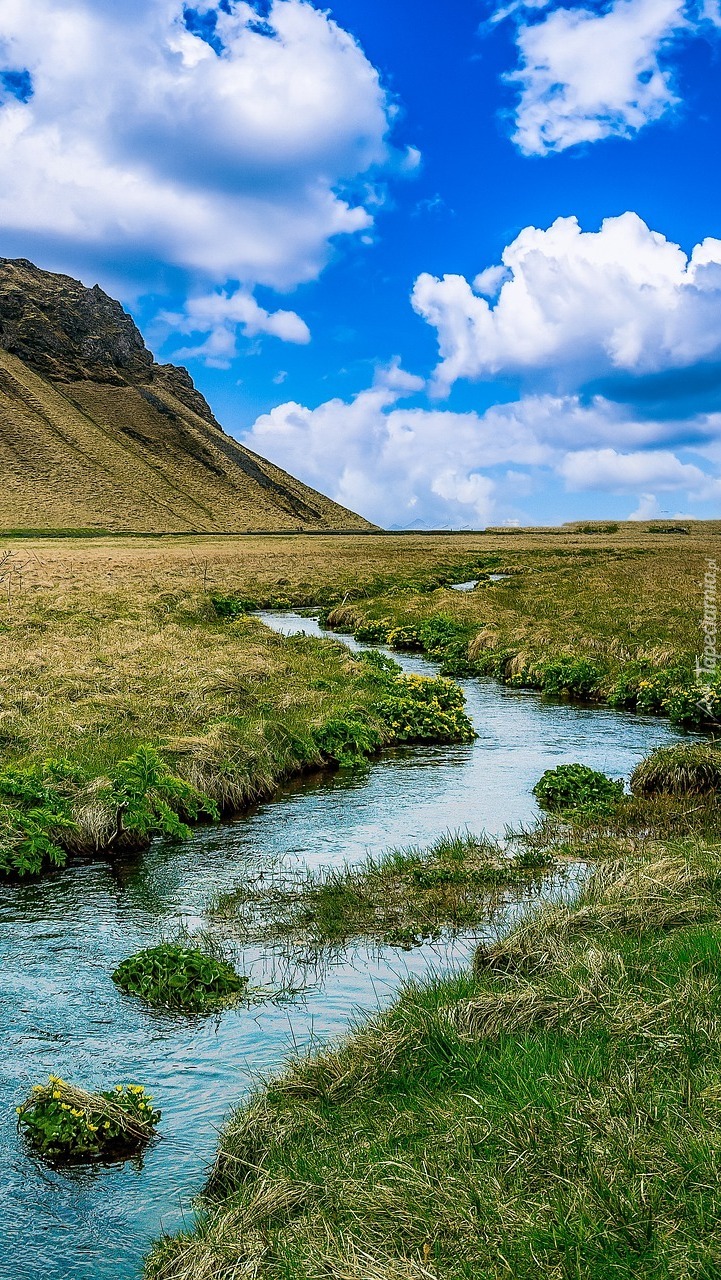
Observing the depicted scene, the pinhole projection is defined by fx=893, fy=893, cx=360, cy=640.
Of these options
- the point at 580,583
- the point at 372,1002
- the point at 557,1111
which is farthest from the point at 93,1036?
the point at 580,583

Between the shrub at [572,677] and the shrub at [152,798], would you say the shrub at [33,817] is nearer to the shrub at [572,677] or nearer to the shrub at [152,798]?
the shrub at [152,798]

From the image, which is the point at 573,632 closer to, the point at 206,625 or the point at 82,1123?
the point at 206,625

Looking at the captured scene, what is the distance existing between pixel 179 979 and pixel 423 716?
42.1 ft

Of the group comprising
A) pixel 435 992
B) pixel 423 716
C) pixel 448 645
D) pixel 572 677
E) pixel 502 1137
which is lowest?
pixel 435 992

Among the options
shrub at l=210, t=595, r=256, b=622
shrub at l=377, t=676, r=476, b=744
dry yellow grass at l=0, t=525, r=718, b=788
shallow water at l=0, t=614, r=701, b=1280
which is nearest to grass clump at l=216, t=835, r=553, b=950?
shallow water at l=0, t=614, r=701, b=1280

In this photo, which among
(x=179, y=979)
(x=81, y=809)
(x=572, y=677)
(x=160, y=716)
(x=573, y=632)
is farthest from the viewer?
(x=573, y=632)

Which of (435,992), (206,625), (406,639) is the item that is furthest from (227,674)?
(435,992)

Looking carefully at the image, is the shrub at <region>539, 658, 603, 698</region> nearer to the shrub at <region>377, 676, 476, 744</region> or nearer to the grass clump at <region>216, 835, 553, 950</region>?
the shrub at <region>377, 676, 476, 744</region>

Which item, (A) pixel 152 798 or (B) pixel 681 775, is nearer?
(A) pixel 152 798

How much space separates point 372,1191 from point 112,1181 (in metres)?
2.22

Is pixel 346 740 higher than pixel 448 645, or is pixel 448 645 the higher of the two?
pixel 448 645

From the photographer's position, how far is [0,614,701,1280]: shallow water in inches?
232

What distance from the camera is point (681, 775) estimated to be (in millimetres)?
15602

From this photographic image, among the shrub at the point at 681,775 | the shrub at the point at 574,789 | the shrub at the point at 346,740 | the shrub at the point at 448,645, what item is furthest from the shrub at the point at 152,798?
the shrub at the point at 448,645
